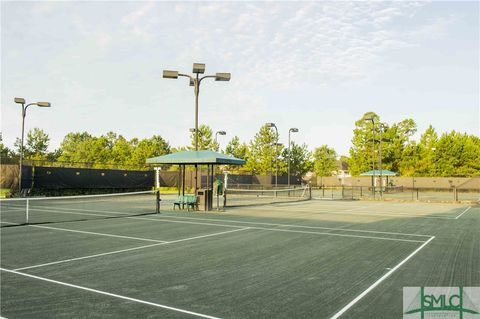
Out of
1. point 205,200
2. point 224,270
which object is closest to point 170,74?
point 205,200

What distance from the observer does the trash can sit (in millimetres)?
21719

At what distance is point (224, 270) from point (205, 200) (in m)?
14.0

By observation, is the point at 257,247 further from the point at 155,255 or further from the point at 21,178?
the point at 21,178

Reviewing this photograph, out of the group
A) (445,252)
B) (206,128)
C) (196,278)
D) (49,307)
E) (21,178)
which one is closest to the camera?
(49,307)

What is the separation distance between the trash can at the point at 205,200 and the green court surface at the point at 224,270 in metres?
7.71

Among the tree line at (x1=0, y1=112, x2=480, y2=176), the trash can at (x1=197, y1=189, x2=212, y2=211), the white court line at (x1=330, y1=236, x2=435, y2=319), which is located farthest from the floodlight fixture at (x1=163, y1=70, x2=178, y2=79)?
the tree line at (x1=0, y1=112, x2=480, y2=176)

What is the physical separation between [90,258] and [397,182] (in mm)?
63667

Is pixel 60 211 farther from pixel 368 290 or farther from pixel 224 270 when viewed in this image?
pixel 368 290

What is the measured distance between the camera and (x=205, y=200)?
21672mm

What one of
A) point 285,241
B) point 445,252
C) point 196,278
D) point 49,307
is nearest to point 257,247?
point 285,241

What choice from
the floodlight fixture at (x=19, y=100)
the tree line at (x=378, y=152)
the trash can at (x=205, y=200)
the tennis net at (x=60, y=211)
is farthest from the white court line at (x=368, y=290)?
the tree line at (x=378, y=152)

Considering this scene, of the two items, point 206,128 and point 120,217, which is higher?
point 206,128

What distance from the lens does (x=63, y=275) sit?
7.27 m

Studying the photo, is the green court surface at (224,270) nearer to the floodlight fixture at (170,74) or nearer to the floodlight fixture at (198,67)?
the floodlight fixture at (170,74)
